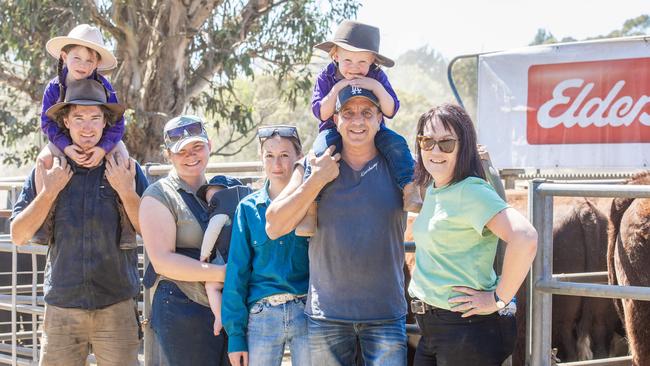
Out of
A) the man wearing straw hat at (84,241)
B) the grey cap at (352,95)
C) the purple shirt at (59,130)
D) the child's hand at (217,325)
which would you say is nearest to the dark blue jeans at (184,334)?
the child's hand at (217,325)

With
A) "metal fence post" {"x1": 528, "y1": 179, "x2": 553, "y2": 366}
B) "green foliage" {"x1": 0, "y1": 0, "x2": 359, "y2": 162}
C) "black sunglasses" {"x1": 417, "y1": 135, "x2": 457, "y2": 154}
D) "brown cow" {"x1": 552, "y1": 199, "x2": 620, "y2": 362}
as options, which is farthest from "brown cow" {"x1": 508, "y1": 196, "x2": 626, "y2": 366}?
"green foliage" {"x1": 0, "y1": 0, "x2": 359, "y2": 162}

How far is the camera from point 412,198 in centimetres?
386

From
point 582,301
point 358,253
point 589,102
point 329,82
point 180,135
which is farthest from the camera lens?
point 589,102

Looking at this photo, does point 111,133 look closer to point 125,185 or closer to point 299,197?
point 125,185

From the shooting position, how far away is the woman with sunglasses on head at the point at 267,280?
3953 mm

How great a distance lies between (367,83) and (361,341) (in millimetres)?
1182

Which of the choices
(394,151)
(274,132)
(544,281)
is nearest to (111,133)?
(274,132)

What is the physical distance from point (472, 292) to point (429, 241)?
0.93 feet

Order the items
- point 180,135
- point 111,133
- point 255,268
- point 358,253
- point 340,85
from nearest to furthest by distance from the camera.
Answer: point 358,253
point 340,85
point 255,268
point 180,135
point 111,133

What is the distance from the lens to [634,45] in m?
10.8

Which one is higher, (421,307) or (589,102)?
(589,102)

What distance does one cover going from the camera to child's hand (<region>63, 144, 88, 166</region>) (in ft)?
15.0

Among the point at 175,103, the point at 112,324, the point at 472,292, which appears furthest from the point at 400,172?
the point at 175,103

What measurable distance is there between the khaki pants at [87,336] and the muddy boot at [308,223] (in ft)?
4.54
